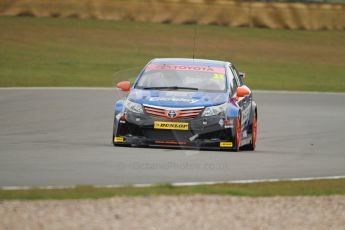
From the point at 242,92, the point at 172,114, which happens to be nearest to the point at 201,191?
the point at 172,114

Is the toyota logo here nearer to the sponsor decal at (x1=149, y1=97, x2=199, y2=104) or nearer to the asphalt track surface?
the sponsor decal at (x1=149, y1=97, x2=199, y2=104)

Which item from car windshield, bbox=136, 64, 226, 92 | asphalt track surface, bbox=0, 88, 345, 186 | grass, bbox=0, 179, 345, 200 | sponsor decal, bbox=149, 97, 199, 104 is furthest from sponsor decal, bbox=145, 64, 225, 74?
grass, bbox=0, 179, 345, 200

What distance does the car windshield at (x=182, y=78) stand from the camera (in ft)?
52.1

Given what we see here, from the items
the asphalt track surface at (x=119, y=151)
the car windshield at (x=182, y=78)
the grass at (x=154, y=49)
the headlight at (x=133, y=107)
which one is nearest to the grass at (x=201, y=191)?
the asphalt track surface at (x=119, y=151)

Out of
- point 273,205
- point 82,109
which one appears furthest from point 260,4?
point 273,205

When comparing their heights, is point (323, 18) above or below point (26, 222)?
below

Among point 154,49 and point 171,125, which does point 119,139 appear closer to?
point 171,125

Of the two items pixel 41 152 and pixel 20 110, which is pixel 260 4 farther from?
pixel 41 152

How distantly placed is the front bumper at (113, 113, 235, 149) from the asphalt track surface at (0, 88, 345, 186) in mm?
140

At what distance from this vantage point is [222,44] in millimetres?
39938

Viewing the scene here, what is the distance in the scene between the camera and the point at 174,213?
9.69 m

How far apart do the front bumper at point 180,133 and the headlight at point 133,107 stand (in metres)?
0.06

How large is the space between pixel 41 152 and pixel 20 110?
6238 millimetres

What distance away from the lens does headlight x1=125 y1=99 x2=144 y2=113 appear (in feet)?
49.6
